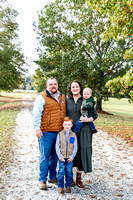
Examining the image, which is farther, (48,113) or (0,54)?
(0,54)

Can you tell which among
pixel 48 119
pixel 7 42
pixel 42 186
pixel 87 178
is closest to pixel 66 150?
pixel 48 119

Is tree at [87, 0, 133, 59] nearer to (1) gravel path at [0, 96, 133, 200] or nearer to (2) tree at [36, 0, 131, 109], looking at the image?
(1) gravel path at [0, 96, 133, 200]

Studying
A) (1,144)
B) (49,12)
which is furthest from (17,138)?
(49,12)

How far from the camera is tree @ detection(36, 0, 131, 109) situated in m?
19.6

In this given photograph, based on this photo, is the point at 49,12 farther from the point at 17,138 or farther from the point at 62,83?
the point at 17,138

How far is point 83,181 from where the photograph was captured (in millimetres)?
4480

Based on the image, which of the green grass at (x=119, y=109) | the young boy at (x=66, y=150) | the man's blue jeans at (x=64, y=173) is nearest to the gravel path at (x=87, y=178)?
A: the man's blue jeans at (x=64, y=173)

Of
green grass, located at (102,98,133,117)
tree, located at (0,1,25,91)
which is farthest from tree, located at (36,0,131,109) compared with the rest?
green grass, located at (102,98,133,117)

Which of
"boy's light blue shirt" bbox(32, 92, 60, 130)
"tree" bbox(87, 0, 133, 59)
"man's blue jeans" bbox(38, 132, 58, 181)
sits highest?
"tree" bbox(87, 0, 133, 59)

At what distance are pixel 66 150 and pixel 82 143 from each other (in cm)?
37

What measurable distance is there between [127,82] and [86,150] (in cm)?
543

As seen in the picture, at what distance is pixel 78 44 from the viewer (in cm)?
2195

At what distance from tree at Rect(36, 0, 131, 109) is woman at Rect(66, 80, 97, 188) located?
15.2 meters

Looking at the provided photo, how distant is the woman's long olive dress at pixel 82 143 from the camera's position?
12.9 ft
